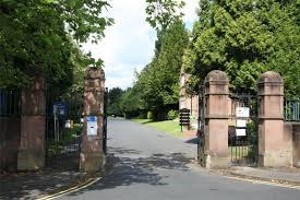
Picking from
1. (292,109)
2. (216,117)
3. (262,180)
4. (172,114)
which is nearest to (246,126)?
(292,109)

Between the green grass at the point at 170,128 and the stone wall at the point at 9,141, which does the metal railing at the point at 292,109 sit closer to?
the stone wall at the point at 9,141

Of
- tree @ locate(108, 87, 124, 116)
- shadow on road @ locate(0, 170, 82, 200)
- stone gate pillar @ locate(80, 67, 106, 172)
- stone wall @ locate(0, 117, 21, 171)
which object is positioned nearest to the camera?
shadow on road @ locate(0, 170, 82, 200)

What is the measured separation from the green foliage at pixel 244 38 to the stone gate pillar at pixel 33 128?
15.7 metres

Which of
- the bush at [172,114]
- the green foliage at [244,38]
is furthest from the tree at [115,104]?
the green foliage at [244,38]

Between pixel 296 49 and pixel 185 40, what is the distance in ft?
198

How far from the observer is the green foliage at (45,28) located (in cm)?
1509

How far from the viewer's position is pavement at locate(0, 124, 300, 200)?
15.9 m

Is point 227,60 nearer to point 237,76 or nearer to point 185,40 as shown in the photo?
point 237,76

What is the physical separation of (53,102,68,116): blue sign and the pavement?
2.68m

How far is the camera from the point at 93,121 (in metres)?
21.3

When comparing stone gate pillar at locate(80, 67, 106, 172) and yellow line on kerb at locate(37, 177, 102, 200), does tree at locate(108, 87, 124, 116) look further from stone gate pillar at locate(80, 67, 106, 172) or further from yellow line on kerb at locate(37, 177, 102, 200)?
yellow line on kerb at locate(37, 177, 102, 200)

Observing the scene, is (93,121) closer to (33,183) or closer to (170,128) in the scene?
(33,183)

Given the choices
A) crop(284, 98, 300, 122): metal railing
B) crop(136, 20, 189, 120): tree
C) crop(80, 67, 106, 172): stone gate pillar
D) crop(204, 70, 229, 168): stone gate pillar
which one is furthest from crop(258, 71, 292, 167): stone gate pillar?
crop(136, 20, 189, 120): tree

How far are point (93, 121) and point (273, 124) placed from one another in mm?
6203
